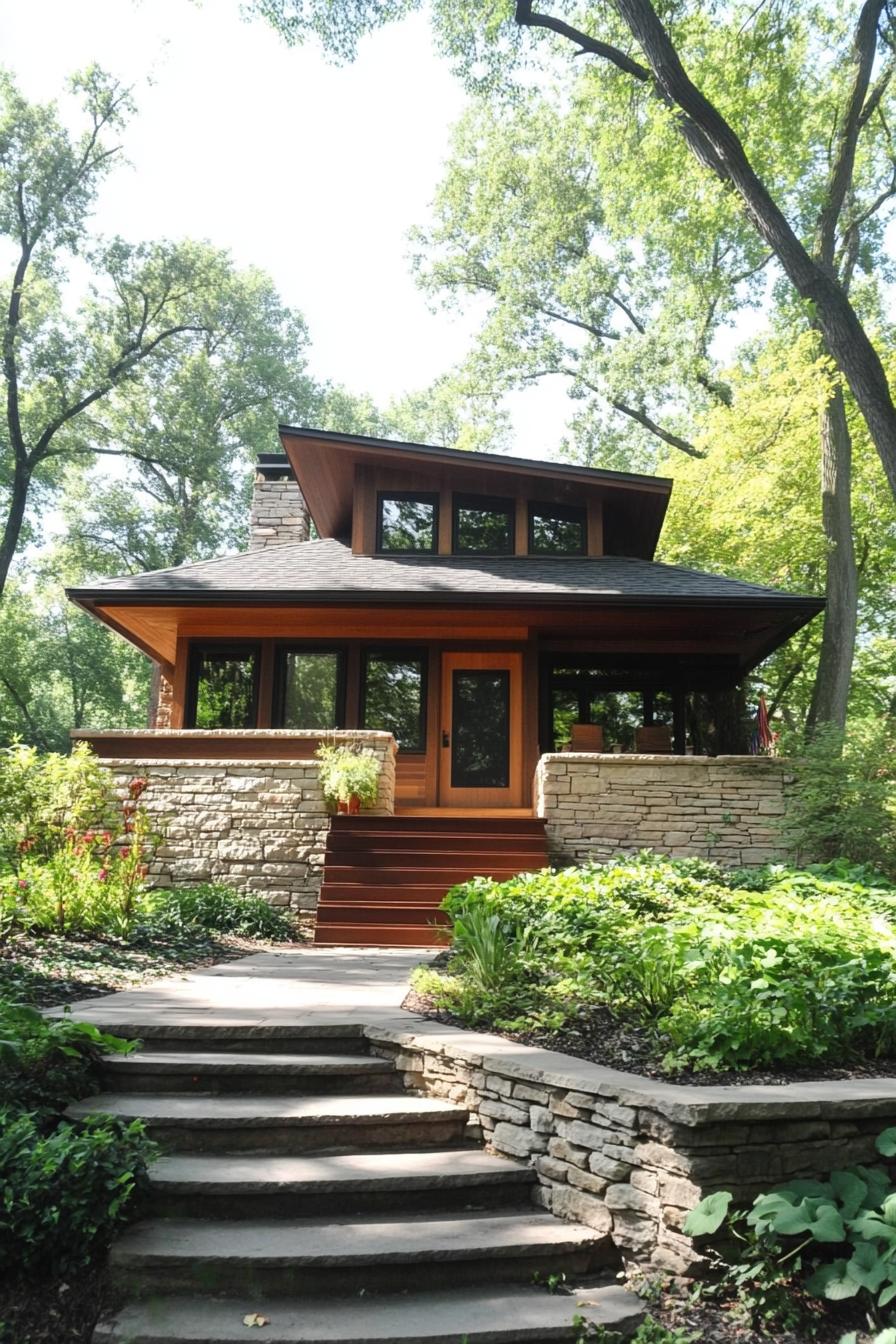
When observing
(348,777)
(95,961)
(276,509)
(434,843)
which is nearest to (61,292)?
(276,509)

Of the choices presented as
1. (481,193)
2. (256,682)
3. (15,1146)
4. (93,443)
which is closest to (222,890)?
(256,682)

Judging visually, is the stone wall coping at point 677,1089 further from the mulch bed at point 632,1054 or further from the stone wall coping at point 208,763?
the stone wall coping at point 208,763

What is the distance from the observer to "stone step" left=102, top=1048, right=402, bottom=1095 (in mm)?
3775

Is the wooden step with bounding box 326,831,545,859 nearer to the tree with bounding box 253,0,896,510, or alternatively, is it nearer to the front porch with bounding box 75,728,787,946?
the front porch with bounding box 75,728,787,946

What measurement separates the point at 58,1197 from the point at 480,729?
9643mm

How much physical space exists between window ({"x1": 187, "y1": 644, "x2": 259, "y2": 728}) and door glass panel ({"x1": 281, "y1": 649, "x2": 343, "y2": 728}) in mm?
447

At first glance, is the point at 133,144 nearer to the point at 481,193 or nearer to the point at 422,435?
the point at 481,193

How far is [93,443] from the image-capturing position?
25.3 meters

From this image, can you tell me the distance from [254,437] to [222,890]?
2265 centimetres

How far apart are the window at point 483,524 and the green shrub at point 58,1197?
1111cm

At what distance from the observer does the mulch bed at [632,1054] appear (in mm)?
3398

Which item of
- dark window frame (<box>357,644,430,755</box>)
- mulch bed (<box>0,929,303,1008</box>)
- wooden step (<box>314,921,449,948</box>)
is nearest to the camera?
mulch bed (<box>0,929,303,1008</box>)

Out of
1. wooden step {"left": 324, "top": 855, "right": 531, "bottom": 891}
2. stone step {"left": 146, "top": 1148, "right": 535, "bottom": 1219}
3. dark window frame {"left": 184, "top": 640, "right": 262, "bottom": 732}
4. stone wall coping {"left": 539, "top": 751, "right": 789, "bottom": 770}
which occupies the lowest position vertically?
stone step {"left": 146, "top": 1148, "right": 535, "bottom": 1219}

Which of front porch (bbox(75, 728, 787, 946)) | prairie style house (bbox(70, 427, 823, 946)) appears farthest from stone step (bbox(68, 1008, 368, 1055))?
prairie style house (bbox(70, 427, 823, 946))
